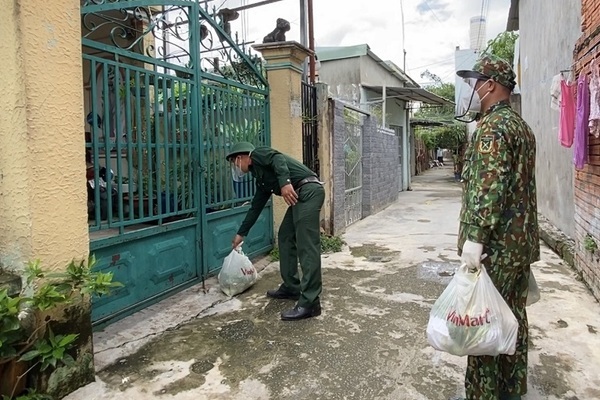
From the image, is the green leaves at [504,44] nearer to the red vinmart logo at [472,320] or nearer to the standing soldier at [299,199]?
the standing soldier at [299,199]

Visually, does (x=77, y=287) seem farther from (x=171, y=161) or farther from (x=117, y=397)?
(x=171, y=161)

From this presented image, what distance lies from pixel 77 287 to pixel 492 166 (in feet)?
6.68

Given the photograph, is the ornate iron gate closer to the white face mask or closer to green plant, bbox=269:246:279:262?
green plant, bbox=269:246:279:262

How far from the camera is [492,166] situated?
199 centimetres

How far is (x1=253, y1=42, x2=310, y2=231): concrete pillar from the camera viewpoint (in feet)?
17.8

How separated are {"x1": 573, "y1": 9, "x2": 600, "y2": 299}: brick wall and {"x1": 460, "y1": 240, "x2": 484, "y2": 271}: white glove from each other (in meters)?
2.38

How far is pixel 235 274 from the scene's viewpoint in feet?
13.1

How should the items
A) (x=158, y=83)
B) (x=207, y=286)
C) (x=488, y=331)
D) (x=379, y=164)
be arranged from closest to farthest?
(x=488, y=331) → (x=158, y=83) → (x=207, y=286) → (x=379, y=164)

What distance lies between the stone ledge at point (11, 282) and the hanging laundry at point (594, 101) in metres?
4.04

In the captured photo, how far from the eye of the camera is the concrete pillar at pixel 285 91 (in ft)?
17.8

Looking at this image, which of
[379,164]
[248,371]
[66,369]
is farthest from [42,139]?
[379,164]

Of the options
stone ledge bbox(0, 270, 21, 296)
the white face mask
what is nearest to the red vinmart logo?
the white face mask

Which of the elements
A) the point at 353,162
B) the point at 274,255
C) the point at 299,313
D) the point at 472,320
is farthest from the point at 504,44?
the point at 472,320

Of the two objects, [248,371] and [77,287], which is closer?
[77,287]
